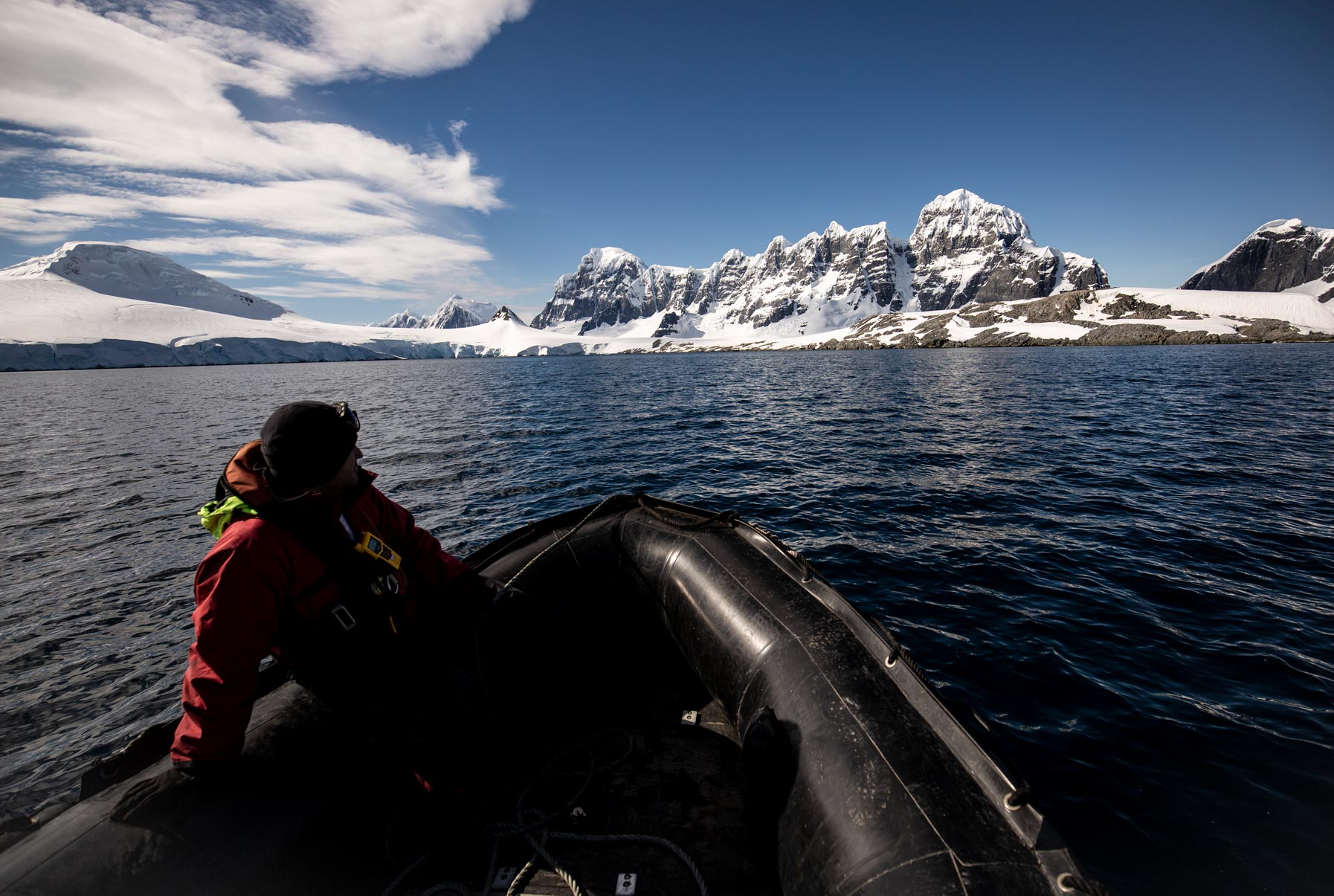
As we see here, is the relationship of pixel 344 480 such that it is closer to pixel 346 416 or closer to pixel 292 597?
pixel 346 416

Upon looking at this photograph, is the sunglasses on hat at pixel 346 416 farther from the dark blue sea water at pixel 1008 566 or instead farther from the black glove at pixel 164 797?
the dark blue sea water at pixel 1008 566

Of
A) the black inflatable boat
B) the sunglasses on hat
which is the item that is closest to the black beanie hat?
the sunglasses on hat

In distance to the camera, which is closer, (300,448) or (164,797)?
(164,797)

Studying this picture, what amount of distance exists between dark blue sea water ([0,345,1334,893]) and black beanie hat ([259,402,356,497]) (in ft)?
18.3

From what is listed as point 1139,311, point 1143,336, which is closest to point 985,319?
point 1139,311

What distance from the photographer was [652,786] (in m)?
4.03

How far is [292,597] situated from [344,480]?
2.28 feet

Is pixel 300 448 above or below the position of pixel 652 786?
above

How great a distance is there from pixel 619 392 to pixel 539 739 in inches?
1686

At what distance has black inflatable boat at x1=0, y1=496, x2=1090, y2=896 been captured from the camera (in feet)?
8.21

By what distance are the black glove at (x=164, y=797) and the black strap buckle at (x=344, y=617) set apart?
2.78ft

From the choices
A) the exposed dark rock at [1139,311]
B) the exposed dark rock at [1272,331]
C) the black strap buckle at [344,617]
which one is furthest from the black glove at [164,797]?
the exposed dark rock at [1139,311]

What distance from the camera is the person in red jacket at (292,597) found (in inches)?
101

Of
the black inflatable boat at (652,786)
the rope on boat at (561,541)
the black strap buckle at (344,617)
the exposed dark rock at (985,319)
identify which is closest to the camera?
the black inflatable boat at (652,786)
